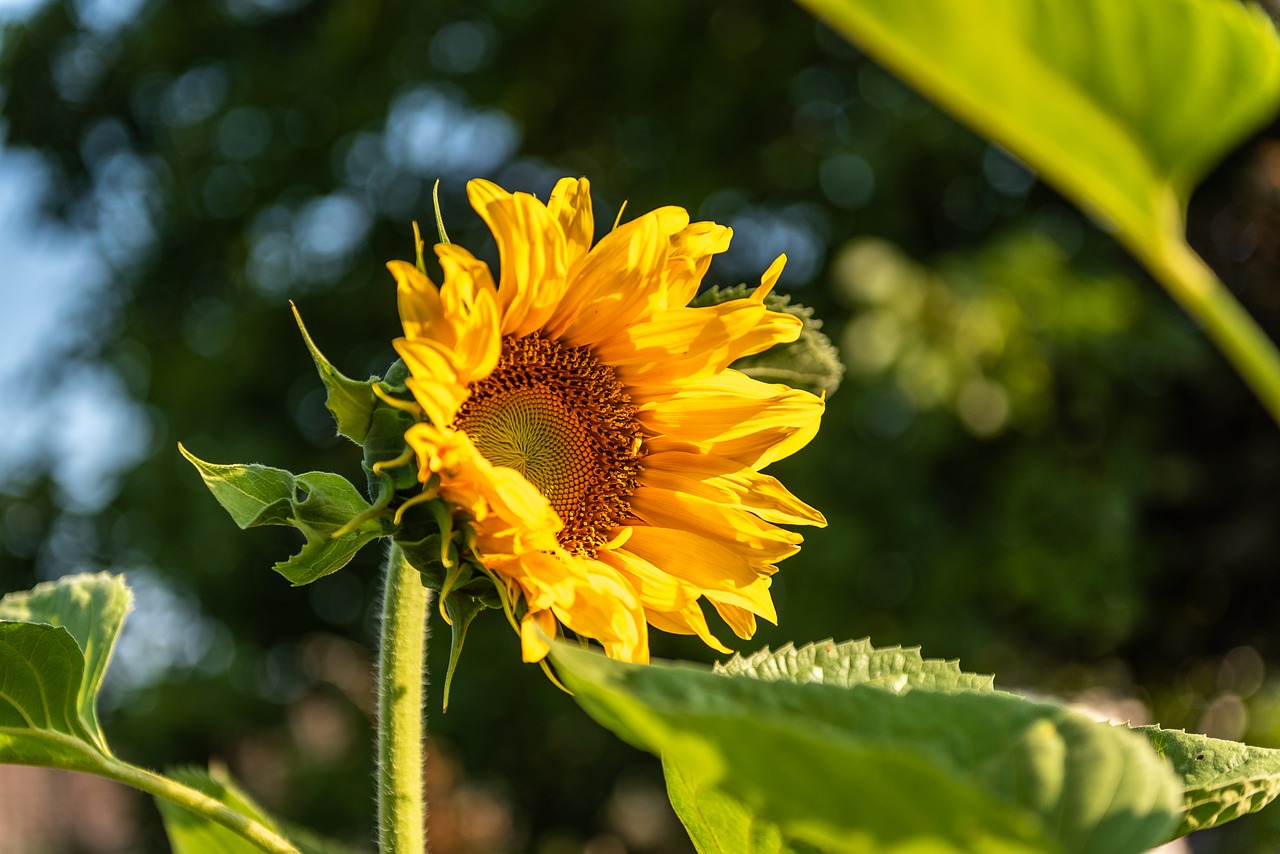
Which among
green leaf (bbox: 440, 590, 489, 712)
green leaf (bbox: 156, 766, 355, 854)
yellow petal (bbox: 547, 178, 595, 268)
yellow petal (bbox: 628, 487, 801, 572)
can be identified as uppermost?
yellow petal (bbox: 547, 178, 595, 268)

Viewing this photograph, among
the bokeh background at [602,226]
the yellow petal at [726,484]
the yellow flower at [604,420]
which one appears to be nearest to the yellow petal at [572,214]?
the yellow flower at [604,420]

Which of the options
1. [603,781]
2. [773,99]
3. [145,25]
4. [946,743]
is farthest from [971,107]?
[145,25]

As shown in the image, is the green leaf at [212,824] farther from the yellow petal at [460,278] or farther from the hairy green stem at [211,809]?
the yellow petal at [460,278]

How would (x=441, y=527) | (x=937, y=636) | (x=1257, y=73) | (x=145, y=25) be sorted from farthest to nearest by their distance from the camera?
1. (x=145, y=25)
2. (x=937, y=636)
3. (x=441, y=527)
4. (x=1257, y=73)

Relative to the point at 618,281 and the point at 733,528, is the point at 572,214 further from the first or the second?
the point at 733,528

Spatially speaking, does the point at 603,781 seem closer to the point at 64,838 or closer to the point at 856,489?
the point at 856,489

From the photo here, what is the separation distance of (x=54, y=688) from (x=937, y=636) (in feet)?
7.49

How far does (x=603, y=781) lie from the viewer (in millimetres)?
3150

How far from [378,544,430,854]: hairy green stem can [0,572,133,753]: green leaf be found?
0.13 metres

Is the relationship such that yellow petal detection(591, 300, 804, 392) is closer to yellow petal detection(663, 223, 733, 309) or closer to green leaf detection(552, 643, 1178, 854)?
yellow petal detection(663, 223, 733, 309)

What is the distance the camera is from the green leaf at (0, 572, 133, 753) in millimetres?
532

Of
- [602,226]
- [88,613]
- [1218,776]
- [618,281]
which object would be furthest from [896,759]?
[602,226]

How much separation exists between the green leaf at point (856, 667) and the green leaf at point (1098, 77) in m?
0.27

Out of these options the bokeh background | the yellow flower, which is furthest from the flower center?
the bokeh background
